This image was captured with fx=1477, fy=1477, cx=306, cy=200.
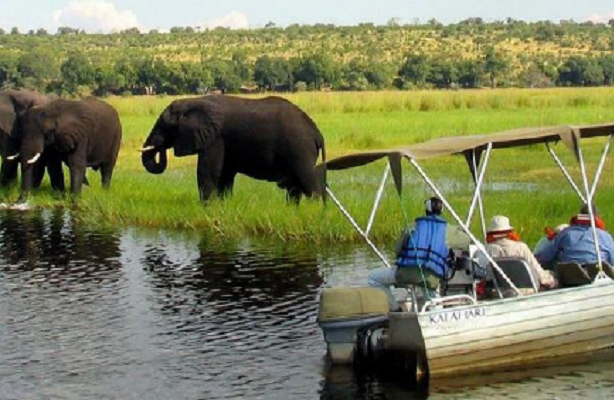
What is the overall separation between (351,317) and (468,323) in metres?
1.10

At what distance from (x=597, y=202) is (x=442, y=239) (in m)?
9.39

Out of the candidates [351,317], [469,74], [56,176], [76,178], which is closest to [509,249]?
[351,317]

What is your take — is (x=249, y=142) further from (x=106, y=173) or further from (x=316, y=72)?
(x=316, y=72)

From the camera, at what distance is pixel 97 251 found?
72.2ft

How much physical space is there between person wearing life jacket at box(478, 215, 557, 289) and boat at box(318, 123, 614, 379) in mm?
236

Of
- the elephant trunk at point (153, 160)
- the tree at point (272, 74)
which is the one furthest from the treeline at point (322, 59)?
the elephant trunk at point (153, 160)

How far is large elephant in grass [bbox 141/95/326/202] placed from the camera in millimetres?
25312

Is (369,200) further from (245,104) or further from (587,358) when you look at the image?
(587,358)

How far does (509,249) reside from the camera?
1441 centimetres

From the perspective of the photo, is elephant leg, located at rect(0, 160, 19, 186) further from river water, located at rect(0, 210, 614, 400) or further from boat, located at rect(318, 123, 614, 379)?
boat, located at rect(318, 123, 614, 379)

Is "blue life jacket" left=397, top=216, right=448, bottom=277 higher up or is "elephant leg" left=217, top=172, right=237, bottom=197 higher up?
"blue life jacket" left=397, top=216, right=448, bottom=277

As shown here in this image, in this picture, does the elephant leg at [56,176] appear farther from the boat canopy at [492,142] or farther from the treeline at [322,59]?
the treeline at [322,59]

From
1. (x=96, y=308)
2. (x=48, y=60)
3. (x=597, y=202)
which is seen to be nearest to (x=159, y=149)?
(x=597, y=202)

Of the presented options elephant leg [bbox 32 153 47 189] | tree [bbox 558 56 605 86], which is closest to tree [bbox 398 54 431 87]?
tree [bbox 558 56 605 86]
